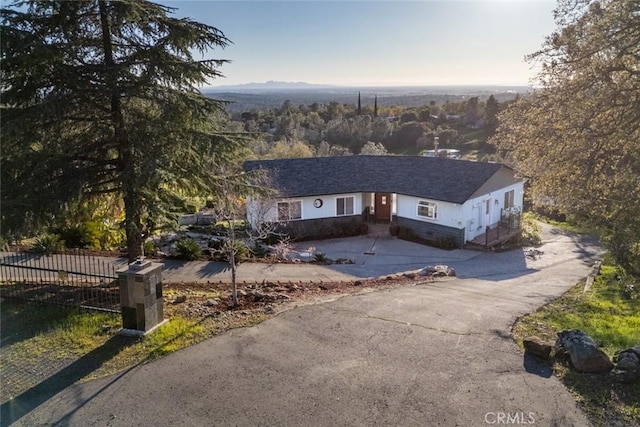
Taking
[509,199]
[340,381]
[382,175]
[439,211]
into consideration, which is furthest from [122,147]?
[509,199]

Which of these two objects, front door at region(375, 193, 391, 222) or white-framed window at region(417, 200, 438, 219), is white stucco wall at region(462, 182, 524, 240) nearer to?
white-framed window at region(417, 200, 438, 219)

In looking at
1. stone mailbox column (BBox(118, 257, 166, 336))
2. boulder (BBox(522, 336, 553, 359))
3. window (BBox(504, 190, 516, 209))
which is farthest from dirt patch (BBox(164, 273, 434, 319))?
window (BBox(504, 190, 516, 209))

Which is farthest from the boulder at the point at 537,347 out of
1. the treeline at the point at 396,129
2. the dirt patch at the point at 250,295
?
the treeline at the point at 396,129

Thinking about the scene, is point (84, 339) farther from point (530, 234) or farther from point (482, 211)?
point (530, 234)

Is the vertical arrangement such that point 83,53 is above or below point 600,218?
above

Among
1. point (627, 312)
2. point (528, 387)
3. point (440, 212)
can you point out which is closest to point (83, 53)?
point (528, 387)

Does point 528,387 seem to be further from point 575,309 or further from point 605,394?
point 575,309
